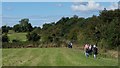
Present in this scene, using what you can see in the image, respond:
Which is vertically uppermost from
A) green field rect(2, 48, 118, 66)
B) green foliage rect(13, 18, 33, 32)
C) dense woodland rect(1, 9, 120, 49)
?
green foliage rect(13, 18, 33, 32)

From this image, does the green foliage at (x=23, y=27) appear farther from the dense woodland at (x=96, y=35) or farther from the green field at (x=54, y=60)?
the green field at (x=54, y=60)

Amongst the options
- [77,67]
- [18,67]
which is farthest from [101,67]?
[18,67]

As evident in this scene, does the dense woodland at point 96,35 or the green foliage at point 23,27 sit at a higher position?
the green foliage at point 23,27

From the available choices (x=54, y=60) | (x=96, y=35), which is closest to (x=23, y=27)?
(x=96, y=35)

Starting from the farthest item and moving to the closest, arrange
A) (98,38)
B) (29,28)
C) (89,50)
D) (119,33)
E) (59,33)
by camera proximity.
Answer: (29,28) < (59,33) < (98,38) < (119,33) < (89,50)

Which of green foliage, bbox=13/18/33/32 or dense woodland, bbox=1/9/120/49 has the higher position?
green foliage, bbox=13/18/33/32

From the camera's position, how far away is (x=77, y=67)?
1155 inches

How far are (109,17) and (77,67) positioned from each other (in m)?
53.1

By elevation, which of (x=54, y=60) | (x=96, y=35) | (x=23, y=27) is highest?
(x=23, y=27)

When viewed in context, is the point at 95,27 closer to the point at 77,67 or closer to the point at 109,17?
the point at 109,17

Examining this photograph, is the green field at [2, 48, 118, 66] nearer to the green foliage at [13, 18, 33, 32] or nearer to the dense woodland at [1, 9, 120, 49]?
the dense woodland at [1, 9, 120, 49]

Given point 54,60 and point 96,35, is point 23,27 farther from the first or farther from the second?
point 54,60

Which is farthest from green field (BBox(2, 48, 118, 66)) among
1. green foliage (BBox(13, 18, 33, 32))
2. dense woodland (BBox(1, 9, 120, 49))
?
green foliage (BBox(13, 18, 33, 32))

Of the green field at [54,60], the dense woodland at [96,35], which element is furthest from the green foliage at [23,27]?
the green field at [54,60]
